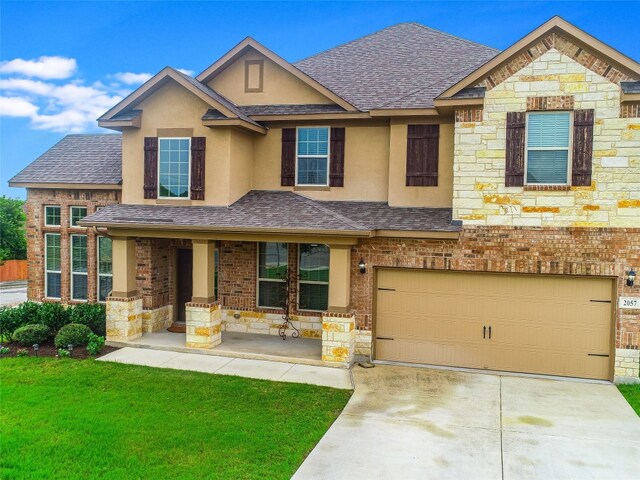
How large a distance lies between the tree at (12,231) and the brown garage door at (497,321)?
26.1 meters

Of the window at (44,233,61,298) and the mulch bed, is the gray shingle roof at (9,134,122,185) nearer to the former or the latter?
the window at (44,233,61,298)

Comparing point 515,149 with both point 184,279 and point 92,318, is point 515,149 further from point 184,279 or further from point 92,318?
point 92,318

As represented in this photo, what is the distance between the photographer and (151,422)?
8250 millimetres

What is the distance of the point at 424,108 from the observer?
12.0 m

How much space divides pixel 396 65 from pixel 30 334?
1153cm

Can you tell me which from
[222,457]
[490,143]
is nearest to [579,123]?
[490,143]

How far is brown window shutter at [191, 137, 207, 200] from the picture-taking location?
42.7 feet

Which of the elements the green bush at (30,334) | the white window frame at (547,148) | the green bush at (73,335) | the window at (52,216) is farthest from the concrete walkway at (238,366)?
the white window frame at (547,148)

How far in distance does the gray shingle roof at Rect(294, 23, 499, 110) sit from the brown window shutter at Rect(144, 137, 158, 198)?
472 centimetres

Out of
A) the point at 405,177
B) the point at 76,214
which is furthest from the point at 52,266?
the point at 405,177

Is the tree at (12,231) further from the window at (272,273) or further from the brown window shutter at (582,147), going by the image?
the brown window shutter at (582,147)

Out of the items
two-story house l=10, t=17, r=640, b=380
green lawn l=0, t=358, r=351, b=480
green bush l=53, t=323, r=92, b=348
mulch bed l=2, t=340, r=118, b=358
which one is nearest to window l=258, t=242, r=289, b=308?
two-story house l=10, t=17, r=640, b=380

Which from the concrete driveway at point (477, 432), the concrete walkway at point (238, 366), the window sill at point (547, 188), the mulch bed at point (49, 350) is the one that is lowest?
the concrete driveway at point (477, 432)

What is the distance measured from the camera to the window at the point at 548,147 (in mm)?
10867
